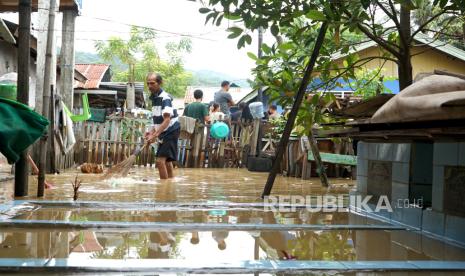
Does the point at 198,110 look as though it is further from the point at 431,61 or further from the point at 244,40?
the point at 431,61

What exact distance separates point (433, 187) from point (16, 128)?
11.5ft

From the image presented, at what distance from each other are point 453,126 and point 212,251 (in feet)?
6.46

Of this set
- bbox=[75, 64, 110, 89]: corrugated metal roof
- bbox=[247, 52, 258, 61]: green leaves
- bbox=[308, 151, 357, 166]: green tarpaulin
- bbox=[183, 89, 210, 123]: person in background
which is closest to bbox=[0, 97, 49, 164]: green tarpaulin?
bbox=[247, 52, 258, 61]: green leaves

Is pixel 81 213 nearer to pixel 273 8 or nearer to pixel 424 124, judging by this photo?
pixel 273 8

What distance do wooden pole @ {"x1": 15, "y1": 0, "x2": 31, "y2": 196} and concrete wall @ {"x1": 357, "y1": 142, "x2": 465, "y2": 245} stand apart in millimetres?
4138

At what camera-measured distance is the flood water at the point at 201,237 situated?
3426 millimetres

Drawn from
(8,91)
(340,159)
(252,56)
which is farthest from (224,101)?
(8,91)

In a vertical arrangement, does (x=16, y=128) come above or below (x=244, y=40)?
below

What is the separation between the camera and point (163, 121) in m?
8.45

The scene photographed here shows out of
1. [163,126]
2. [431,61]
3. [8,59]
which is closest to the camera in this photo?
[163,126]

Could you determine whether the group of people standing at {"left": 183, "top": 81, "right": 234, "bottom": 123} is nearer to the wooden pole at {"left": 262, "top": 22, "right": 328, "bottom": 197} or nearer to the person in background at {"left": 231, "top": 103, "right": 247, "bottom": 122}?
the person in background at {"left": 231, "top": 103, "right": 247, "bottom": 122}

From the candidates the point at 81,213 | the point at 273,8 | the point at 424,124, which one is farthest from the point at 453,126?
the point at 81,213

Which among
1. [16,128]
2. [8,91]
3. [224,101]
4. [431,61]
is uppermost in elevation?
[431,61]

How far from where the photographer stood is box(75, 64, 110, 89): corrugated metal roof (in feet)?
65.3
